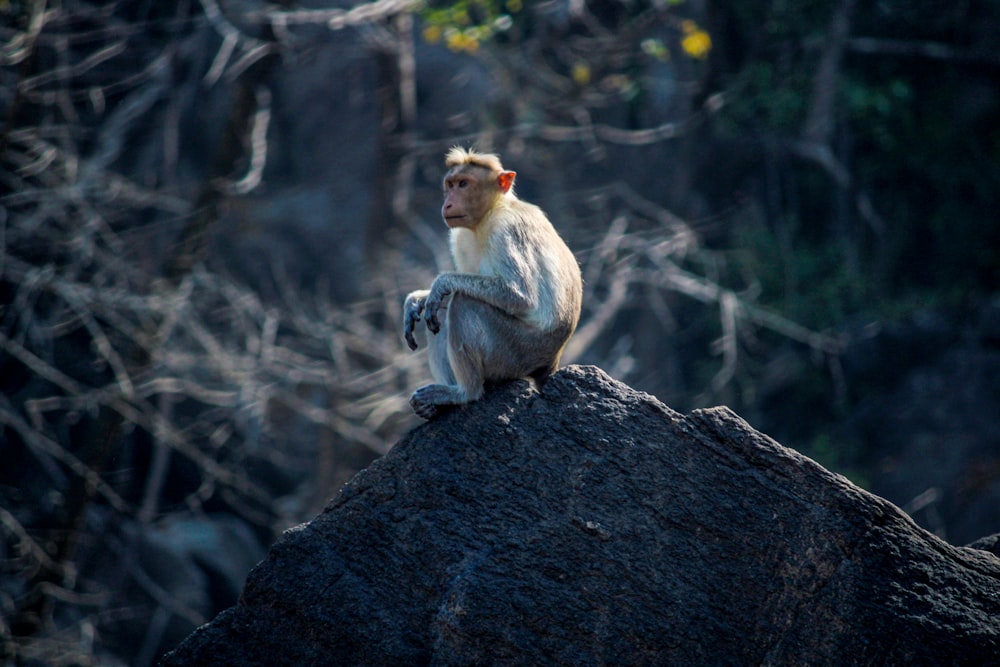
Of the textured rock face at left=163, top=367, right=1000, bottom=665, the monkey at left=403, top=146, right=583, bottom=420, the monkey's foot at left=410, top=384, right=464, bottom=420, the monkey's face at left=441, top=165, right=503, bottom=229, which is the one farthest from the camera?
the monkey's face at left=441, top=165, right=503, bottom=229

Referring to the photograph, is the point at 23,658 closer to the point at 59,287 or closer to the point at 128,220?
the point at 59,287

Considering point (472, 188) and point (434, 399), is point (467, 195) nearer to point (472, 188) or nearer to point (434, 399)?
point (472, 188)

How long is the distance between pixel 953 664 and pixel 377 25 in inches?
361

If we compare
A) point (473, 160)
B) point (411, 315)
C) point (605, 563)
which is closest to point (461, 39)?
point (473, 160)

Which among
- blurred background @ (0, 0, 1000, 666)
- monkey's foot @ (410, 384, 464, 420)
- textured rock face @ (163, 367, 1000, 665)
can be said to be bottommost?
blurred background @ (0, 0, 1000, 666)

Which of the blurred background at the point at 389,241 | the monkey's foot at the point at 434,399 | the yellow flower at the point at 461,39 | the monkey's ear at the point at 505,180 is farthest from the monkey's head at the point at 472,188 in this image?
the yellow flower at the point at 461,39

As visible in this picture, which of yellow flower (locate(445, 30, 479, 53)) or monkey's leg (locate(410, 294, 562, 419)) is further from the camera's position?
yellow flower (locate(445, 30, 479, 53))

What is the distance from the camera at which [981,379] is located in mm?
12328

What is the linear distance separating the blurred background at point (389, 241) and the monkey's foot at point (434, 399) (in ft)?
16.0

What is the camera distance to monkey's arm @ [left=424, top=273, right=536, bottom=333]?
4.93 meters

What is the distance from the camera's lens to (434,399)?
4.69m

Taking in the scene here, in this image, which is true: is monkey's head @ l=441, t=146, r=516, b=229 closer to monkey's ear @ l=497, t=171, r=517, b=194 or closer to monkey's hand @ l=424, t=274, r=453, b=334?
monkey's ear @ l=497, t=171, r=517, b=194

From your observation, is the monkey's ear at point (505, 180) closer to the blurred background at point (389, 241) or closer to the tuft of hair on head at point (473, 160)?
the tuft of hair on head at point (473, 160)

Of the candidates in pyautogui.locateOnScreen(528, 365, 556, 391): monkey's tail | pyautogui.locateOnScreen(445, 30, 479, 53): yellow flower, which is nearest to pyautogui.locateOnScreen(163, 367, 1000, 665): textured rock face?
pyautogui.locateOnScreen(528, 365, 556, 391): monkey's tail
